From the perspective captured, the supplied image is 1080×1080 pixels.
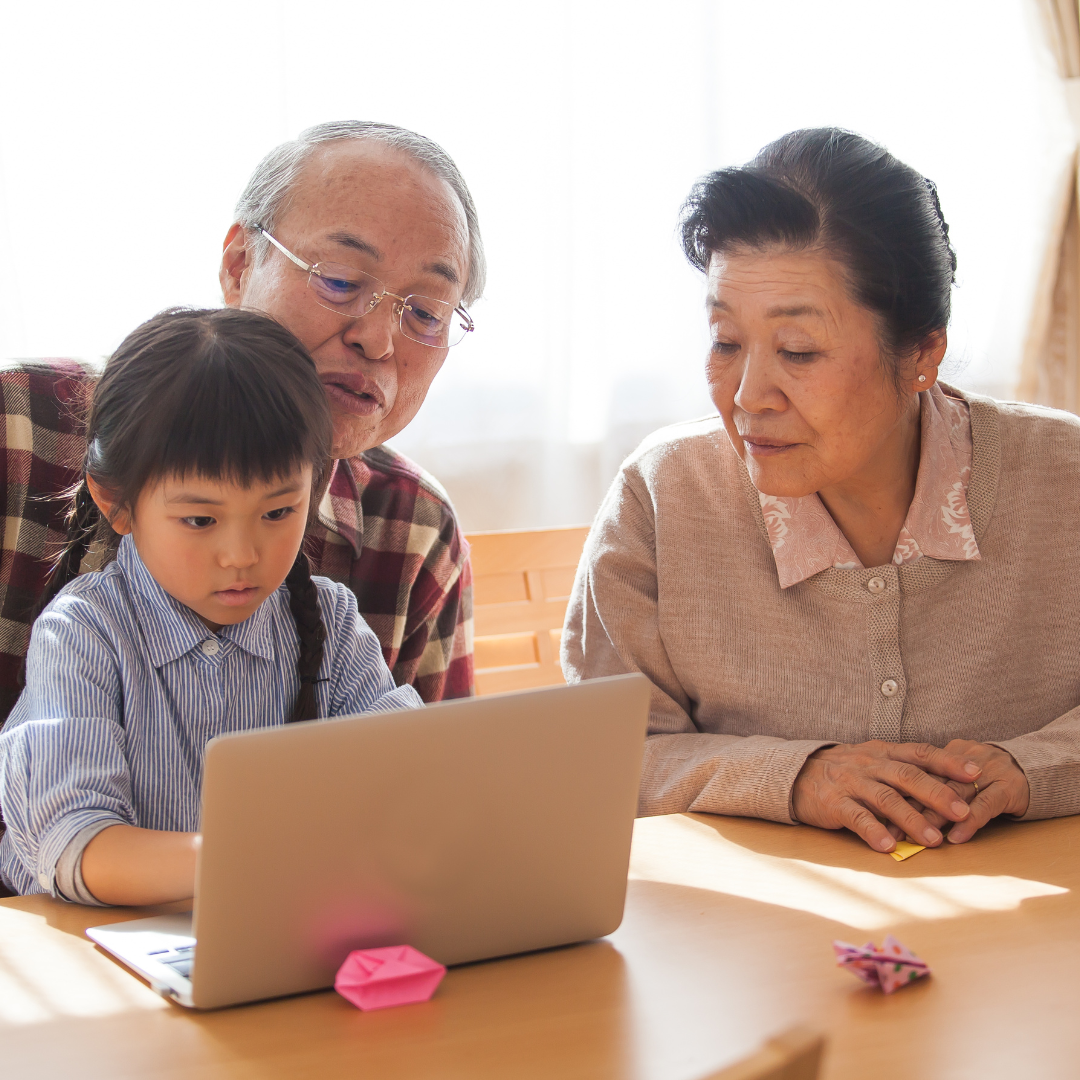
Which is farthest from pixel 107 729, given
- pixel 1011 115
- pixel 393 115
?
pixel 1011 115

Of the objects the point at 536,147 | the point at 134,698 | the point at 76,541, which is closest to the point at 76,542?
the point at 76,541

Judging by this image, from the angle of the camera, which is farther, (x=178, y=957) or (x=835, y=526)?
(x=835, y=526)

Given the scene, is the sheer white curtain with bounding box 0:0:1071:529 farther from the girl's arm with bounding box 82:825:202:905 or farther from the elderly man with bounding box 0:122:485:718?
the girl's arm with bounding box 82:825:202:905

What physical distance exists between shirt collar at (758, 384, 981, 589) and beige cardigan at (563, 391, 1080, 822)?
0.6 inches

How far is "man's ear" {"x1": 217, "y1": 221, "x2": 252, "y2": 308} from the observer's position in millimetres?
1573

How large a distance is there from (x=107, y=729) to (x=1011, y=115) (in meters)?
3.38

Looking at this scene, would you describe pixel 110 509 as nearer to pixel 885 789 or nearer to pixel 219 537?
pixel 219 537

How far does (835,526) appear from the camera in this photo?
1.46 meters

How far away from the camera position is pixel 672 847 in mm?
1132

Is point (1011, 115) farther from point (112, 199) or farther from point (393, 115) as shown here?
point (112, 199)

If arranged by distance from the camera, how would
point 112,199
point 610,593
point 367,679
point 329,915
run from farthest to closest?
point 112,199 < point 610,593 < point 367,679 < point 329,915

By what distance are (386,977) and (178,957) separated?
6.4 inches

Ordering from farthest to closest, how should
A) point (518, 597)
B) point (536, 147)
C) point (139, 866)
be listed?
1. point (536, 147)
2. point (518, 597)
3. point (139, 866)

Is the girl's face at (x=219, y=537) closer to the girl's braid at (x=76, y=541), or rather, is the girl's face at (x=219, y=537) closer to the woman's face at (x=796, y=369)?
the girl's braid at (x=76, y=541)
